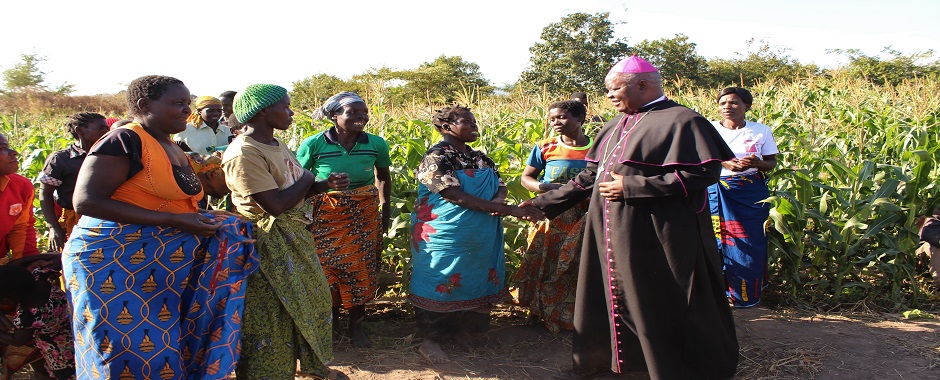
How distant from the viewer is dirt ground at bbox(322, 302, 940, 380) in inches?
145

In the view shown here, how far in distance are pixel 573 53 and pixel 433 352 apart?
19.8m

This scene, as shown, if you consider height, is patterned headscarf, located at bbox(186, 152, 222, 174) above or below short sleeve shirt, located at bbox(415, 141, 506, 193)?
above

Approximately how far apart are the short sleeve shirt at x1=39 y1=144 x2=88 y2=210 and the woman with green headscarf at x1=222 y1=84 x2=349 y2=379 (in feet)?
5.74

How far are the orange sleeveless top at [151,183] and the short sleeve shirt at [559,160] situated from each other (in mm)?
2354

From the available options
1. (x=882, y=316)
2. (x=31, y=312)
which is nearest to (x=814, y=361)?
(x=882, y=316)

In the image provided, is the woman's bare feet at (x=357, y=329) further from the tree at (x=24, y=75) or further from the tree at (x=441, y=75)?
the tree at (x=24, y=75)

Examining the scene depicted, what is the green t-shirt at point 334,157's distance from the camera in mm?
3980

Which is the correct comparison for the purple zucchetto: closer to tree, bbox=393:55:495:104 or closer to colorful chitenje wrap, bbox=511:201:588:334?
colorful chitenje wrap, bbox=511:201:588:334

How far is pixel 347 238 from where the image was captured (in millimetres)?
3990

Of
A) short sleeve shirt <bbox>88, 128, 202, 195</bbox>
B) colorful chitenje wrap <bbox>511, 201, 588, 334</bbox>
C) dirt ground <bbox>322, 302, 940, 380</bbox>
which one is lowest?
dirt ground <bbox>322, 302, 940, 380</bbox>

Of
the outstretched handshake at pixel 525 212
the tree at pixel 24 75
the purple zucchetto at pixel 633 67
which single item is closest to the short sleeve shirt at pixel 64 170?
the outstretched handshake at pixel 525 212

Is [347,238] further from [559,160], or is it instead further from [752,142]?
[752,142]

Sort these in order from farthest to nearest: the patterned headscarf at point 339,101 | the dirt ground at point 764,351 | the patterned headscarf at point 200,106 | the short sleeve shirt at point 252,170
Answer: the patterned headscarf at point 200,106
the patterned headscarf at point 339,101
the dirt ground at point 764,351
the short sleeve shirt at point 252,170

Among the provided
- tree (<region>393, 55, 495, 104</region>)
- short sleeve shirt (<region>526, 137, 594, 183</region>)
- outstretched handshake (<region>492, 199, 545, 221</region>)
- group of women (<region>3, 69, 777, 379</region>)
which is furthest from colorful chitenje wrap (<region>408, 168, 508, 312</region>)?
tree (<region>393, 55, 495, 104</region>)
